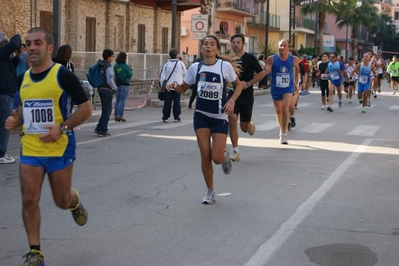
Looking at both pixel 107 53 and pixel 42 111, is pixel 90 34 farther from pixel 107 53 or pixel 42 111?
pixel 42 111

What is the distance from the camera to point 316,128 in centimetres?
1719

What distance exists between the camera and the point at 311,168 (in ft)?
35.8

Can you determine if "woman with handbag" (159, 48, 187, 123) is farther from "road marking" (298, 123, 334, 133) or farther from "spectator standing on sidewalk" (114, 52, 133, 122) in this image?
"road marking" (298, 123, 334, 133)

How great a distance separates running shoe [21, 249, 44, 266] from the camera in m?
5.47

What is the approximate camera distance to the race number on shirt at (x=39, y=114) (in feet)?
18.8

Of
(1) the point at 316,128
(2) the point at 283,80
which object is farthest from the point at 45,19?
(2) the point at 283,80

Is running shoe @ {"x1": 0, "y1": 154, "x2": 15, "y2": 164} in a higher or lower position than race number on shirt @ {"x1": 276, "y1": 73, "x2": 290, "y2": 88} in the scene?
lower

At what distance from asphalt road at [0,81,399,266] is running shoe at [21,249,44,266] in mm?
308

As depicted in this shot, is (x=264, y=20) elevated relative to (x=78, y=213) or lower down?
elevated

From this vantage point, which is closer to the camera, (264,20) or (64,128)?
(64,128)

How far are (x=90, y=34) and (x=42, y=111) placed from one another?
2576cm

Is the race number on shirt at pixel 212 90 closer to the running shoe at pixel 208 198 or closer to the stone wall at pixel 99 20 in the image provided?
the running shoe at pixel 208 198

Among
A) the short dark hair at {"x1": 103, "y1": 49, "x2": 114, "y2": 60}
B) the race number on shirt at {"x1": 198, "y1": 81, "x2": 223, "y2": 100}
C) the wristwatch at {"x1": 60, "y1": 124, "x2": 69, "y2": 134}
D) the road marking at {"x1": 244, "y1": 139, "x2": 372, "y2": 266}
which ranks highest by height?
the short dark hair at {"x1": 103, "y1": 49, "x2": 114, "y2": 60}

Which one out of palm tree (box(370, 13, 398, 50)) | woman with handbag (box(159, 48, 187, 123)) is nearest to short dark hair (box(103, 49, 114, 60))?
woman with handbag (box(159, 48, 187, 123))
